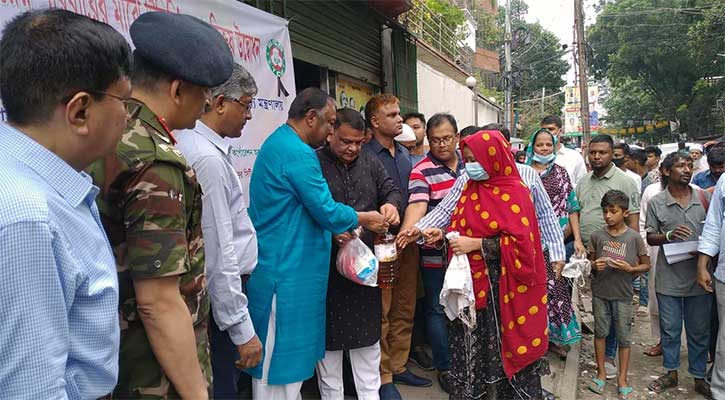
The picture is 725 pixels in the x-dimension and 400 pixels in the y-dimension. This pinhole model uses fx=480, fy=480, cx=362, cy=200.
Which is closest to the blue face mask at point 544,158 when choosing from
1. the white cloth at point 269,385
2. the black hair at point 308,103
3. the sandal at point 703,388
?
the sandal at point 703,388

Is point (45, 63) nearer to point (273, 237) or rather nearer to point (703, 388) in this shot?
point (273, 237)

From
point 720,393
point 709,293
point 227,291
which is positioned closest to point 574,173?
point 709,293

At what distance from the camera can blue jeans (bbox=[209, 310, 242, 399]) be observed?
6.72 ft

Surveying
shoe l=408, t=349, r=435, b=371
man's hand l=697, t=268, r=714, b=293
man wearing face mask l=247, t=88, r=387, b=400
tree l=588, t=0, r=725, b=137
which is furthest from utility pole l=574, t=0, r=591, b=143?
man wearing face mask l=247, t=88, r=387, b=400

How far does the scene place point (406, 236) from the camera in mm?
Answer: 3018

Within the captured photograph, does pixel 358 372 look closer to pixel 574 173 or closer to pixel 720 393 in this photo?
pixel 720 393

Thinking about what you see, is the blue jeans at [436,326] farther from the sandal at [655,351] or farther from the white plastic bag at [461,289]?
the sandal at [655,351]

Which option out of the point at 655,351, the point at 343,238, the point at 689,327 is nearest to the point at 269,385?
the point at 343,238

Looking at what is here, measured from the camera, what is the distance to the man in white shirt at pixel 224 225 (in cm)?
174

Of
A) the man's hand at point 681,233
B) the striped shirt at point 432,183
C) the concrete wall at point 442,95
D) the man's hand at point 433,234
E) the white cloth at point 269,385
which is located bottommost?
the white cloth at point 269,385

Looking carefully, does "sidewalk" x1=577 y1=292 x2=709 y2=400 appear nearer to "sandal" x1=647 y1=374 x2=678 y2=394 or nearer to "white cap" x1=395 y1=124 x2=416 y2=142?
"sandal" x1=647 y1=374 x2=678 y2=394

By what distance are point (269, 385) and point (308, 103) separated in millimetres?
1479

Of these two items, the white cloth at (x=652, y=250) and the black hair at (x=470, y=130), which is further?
the white cloth at (x=652, y=250)

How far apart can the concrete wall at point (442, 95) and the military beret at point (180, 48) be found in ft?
29.6
